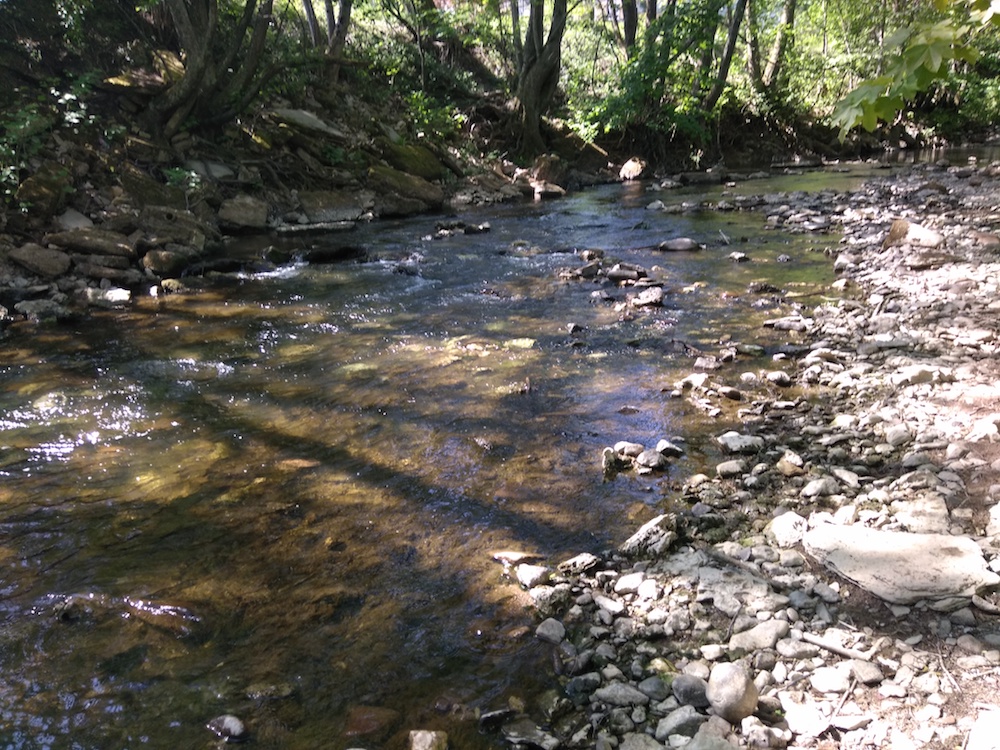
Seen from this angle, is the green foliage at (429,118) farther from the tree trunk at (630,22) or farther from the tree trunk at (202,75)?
the tree trunk at (630,22)

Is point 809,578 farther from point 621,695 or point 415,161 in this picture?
point 415,161

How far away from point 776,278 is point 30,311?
8.60 m

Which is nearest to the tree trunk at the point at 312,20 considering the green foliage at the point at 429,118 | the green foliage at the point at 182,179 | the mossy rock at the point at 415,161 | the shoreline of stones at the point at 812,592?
the green foliage at the point at 429,118

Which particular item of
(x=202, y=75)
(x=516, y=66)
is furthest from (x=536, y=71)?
(x=202, y=75)

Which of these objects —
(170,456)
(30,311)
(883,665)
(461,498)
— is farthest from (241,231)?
(883,665)

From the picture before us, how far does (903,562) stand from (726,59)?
21071mm

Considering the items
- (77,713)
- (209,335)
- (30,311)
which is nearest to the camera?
(77,713)

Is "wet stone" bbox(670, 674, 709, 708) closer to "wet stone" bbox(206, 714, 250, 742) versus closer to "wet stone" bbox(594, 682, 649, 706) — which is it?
"wet stone" bbox(594, 682, 649, 706)

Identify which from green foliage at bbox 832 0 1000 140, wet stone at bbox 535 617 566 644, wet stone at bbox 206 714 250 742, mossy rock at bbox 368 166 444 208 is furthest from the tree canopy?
mossy rock at bbox 368 166 444 208

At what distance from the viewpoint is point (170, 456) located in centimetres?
414

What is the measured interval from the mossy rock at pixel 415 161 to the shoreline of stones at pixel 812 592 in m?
13.0

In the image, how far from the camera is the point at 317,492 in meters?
3.65

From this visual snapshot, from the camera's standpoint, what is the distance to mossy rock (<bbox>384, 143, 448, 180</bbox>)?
15867mm

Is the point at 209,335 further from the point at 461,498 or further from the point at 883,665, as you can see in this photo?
the point at 883,665
